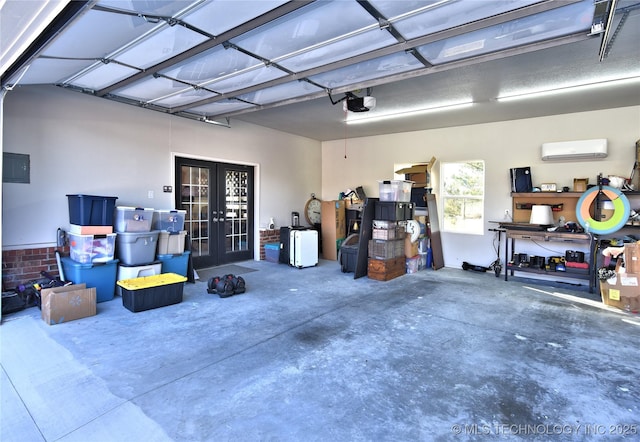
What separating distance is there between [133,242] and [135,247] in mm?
78

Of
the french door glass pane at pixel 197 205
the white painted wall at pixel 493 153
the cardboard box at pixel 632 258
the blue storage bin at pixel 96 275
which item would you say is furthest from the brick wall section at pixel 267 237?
the cardboard box at pixel 632 258

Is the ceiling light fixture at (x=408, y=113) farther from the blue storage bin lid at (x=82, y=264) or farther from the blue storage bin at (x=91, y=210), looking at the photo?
the blue storage bin lid at (x=82, y=264)

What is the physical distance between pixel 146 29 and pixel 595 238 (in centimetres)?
678

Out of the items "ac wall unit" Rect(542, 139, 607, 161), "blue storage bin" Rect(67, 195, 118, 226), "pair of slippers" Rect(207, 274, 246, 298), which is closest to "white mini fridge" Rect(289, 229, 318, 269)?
"pair of slippers" Rect(207, 274, 246, 298)

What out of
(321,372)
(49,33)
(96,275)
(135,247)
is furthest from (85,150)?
(321,372)

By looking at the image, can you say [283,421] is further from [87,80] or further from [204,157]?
[204,157]

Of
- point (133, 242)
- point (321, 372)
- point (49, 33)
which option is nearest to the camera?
point (49, 33)

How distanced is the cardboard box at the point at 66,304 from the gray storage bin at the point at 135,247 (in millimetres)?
809

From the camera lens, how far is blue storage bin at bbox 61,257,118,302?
4.40 meters

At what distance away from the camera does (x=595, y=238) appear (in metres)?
5.59

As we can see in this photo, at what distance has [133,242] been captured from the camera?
15.8 feet

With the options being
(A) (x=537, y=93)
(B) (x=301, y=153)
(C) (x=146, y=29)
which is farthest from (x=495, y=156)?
(C) (x=146, y=29)

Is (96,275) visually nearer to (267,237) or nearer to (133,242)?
(133,242)

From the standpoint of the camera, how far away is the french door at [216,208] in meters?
6.55
